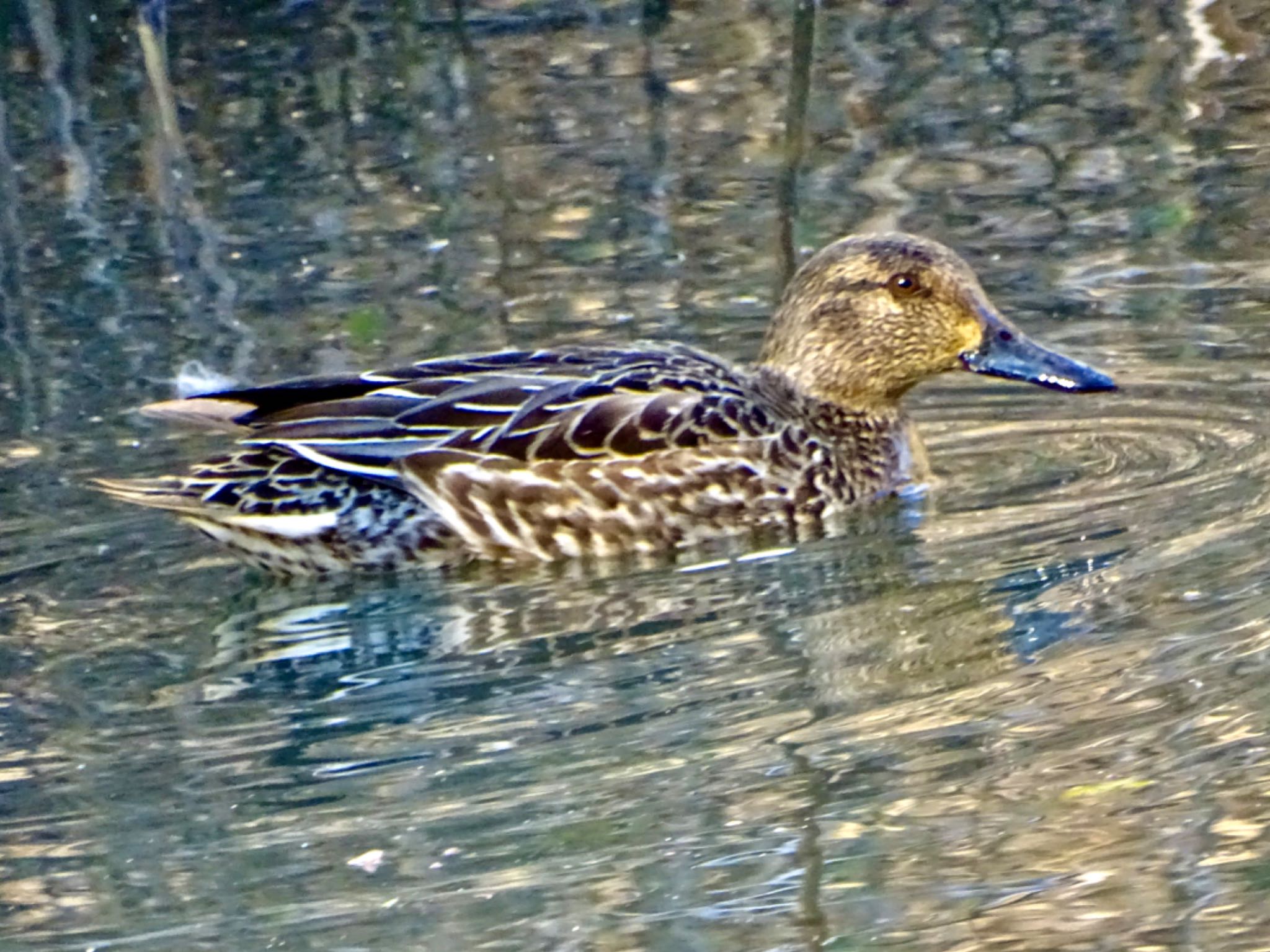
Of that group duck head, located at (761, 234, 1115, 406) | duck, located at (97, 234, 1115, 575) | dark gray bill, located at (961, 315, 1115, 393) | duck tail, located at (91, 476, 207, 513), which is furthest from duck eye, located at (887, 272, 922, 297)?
duck tail, located at (91, 476, 207, 513)

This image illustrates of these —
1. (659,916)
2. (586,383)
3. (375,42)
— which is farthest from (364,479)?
(375,42)

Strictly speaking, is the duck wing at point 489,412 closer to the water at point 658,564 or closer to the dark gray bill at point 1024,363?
the water at point 658,564

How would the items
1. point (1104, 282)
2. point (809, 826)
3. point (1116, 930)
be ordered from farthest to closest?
1. point (1104, 282)
2. point (809, 826)
3. point (1116, 930)

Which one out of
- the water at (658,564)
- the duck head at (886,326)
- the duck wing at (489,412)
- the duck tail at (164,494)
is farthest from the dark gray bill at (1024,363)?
the duck tail at (164,494)

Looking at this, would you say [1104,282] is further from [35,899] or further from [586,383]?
[35,899]

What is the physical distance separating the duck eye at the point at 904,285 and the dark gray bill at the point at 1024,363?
24cm

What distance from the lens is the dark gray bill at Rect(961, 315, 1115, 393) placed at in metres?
7.17

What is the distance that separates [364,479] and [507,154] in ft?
15.4

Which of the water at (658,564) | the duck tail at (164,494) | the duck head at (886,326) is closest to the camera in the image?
the water at (658,564)

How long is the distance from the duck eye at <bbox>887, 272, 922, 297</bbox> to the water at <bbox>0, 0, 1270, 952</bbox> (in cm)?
51

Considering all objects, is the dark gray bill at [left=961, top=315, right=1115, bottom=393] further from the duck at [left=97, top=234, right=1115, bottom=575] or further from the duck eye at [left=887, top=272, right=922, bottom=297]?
the duck eye at [left=887, top=272, right=922, bottom=297]

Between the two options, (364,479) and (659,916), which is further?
(364,479)

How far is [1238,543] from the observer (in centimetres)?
611

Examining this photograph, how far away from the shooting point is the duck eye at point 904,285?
7453 mm
